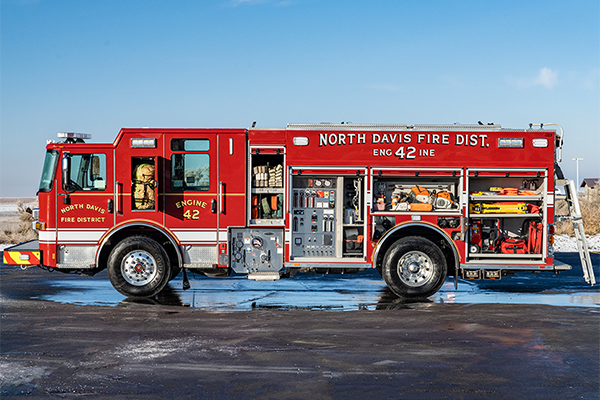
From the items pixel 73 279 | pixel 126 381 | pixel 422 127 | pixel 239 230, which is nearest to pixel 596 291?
pixel 422 127

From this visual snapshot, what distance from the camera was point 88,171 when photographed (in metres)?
10.8

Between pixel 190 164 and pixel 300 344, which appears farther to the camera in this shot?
pixel 190 164

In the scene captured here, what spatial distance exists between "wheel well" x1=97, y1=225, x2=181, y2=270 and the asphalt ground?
709 millimetres

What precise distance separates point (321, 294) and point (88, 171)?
495 centimetres

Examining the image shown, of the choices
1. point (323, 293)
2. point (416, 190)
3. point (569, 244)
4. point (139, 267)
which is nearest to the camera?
point (139, 267)

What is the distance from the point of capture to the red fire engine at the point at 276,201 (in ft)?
35.1

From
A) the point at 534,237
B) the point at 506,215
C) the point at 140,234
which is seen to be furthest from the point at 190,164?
the point at 534,237

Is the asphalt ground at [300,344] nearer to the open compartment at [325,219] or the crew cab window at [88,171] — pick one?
the open compartment at [325,219]

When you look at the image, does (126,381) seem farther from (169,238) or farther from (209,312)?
(169,238)

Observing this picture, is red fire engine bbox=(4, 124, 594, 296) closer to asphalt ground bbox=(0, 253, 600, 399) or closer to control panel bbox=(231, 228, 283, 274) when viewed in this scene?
control panel bbox=(231, 228, 283, 274)

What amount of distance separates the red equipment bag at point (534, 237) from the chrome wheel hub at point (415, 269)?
6.27 feet

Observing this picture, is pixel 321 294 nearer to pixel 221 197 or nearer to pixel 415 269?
pixel 415 269

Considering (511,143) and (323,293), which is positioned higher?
(511,143)

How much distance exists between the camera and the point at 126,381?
5.85 metres
